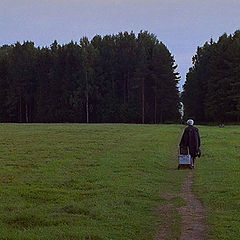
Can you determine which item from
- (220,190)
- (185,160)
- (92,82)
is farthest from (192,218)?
(92,82)

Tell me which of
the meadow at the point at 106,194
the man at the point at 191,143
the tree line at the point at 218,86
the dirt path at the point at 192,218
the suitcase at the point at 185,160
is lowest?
the dirt path at the point at 192,218

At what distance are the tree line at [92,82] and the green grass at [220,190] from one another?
211 ft

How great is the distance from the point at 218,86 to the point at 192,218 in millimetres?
67760

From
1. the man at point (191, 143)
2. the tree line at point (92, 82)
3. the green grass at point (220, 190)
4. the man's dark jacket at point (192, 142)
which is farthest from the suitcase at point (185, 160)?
the tree line at point (92, 82)

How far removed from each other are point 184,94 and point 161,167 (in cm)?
7044

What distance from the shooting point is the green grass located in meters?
9.71

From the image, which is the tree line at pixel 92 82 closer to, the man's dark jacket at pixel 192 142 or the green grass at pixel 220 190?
the green grass at pixel 220 190

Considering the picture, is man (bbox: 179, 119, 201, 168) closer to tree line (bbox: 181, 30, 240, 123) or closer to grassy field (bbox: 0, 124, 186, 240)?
grassy field (bbox: 0, 124, 186, 240)

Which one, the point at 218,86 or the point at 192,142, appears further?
the point at 218,86

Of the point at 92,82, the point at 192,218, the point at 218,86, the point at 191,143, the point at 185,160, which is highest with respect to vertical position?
the point at 92,82

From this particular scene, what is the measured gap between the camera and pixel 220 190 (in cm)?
1427

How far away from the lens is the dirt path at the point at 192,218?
916cm

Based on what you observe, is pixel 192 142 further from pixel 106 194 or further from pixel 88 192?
pixel 106 194

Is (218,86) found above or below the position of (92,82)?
below
